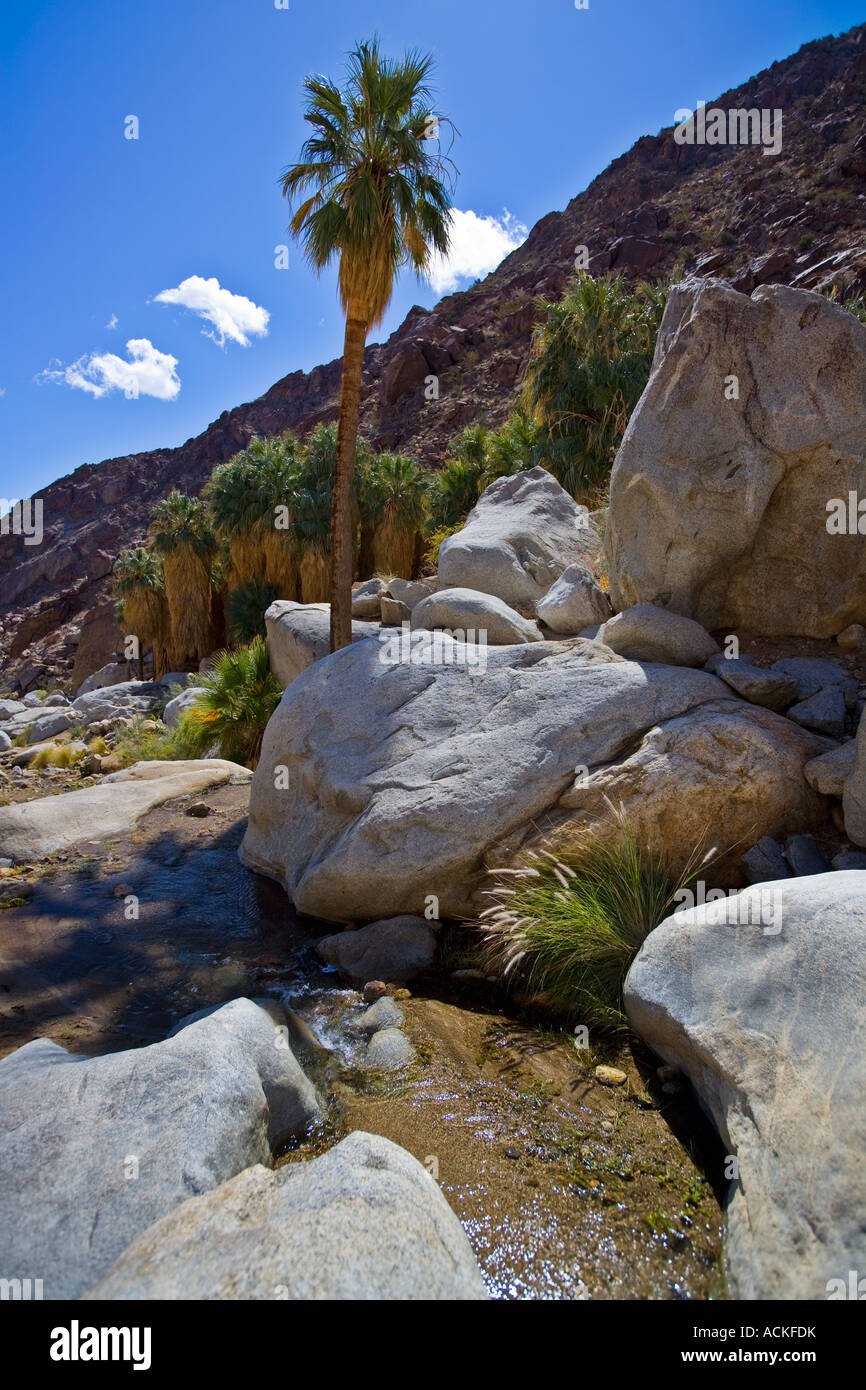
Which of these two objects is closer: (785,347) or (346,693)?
(785,347)

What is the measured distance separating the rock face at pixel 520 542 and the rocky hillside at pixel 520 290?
21.5 m

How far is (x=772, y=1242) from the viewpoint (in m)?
2.61

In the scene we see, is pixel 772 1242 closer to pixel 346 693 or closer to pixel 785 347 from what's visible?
pixel 346 693

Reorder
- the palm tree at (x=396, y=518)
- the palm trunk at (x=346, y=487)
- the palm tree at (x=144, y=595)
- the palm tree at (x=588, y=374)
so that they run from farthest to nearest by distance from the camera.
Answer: the palm tree at (x=144, y=595) < the palm tree at (x=396, y=518) < the palm tree at (x=588, y=374) < the palm trunk at (x=346, y=487)

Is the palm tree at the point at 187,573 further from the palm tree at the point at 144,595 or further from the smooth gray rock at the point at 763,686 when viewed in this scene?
the smooth gray rock at the point at 763,686

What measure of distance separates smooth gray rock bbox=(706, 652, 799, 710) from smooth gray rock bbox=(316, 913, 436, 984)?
306cm

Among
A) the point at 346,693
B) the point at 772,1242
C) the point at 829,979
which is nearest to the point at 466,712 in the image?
the point at 346,693

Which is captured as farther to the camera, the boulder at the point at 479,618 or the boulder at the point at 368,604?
the boulder at the point at 368,604

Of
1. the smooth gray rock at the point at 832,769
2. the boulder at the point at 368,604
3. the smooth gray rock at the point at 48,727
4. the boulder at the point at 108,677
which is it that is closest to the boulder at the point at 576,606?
the smooth gray rock at the point at 832,769

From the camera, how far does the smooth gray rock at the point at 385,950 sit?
5281mm

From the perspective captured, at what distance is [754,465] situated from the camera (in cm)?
659

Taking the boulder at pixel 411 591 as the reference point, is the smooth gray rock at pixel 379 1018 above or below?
below

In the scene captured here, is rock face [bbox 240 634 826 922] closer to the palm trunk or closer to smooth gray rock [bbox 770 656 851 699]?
smooth gray rock [bbox 770 656 851 699]
